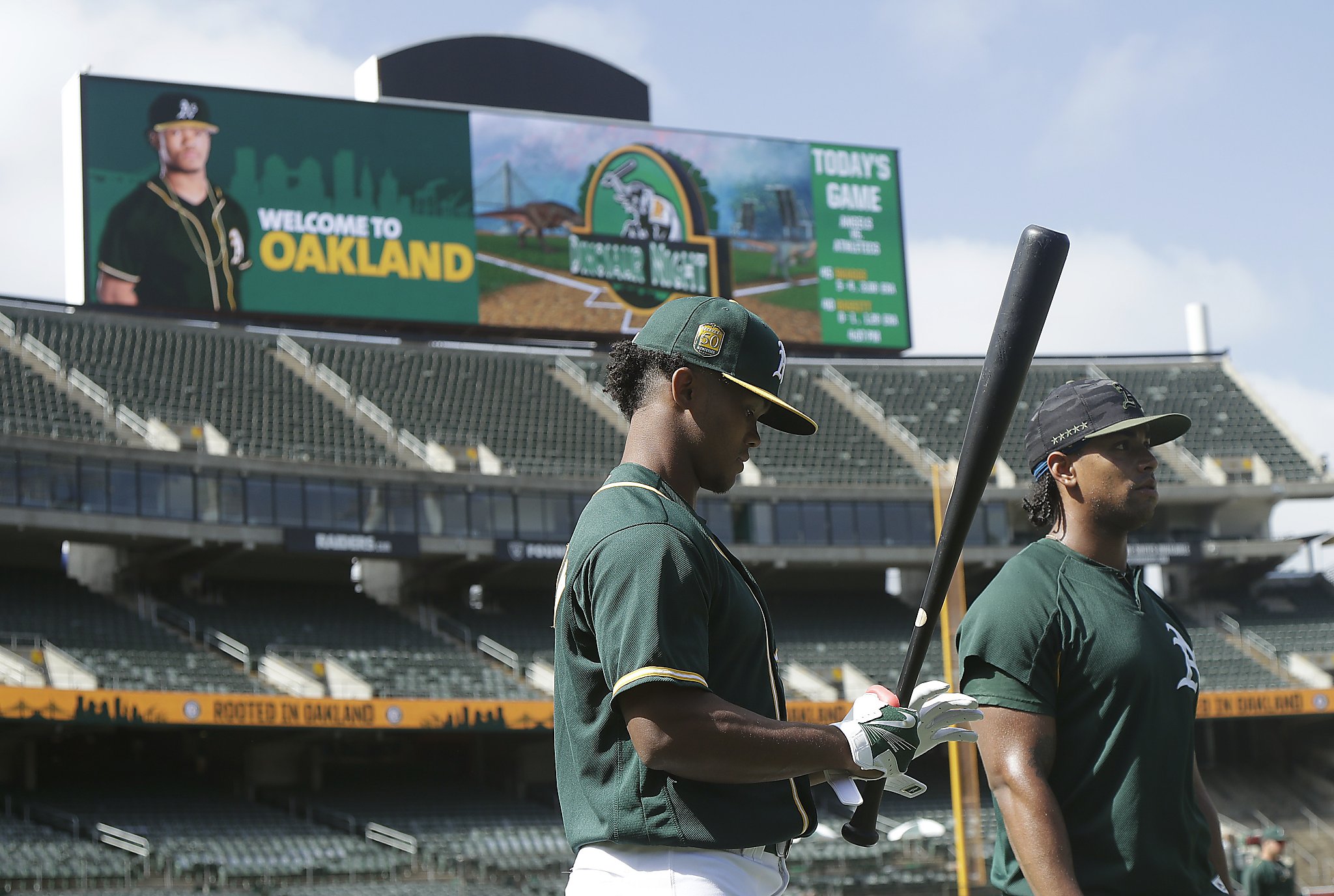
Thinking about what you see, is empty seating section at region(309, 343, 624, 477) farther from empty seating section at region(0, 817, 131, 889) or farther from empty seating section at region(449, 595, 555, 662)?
empty seating section at region(0, 817, 131, 889)

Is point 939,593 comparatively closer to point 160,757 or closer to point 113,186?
point 160,757

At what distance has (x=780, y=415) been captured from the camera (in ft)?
10.9

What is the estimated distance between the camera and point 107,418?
33.3 metres

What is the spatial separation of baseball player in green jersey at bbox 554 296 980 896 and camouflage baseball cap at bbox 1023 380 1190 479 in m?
1.05

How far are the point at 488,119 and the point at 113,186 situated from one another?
31.4ft

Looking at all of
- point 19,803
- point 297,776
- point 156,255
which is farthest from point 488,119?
point 19,803

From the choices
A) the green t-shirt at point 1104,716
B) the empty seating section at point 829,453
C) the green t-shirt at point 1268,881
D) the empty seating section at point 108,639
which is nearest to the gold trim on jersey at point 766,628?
the green t-shirt at point 1104,716

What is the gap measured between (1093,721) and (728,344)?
1.39m

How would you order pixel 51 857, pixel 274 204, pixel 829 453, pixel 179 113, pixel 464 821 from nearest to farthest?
pixel 51 857 → pixel 464 821 → pixel 179 113 → pixel 274 204 → pixel 829 453

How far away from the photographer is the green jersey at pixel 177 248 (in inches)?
1375

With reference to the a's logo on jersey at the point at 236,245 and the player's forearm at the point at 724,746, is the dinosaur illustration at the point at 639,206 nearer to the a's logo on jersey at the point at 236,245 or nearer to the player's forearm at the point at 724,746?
the a's logo on jersey at the point at 236,245

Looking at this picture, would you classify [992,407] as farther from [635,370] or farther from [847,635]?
[847,635]

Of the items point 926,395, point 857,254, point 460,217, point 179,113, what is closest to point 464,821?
point 460,217

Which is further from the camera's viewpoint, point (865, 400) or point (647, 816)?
point (865, 400)
